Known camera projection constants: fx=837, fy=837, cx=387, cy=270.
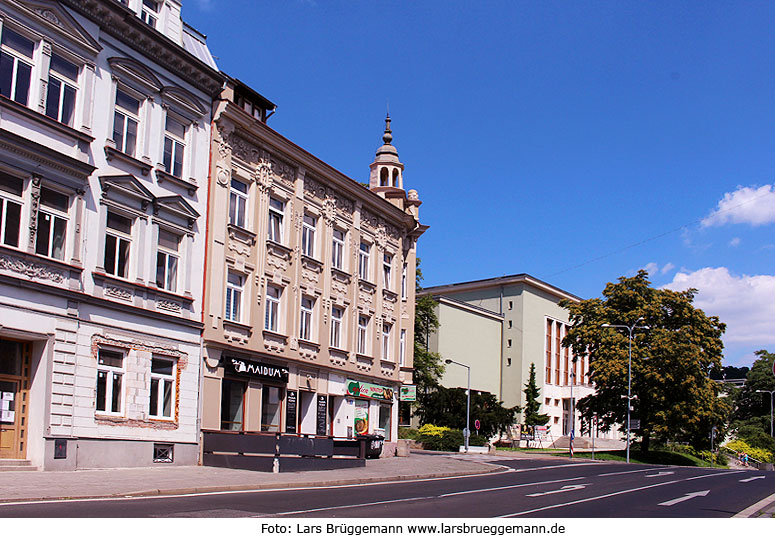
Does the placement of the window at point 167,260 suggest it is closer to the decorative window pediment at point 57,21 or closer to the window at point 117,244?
the window at point 117,244

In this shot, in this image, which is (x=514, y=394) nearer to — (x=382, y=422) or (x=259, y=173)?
(x=382, y=422)

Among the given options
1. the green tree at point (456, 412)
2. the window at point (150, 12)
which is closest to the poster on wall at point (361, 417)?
the window at point (150, 12)

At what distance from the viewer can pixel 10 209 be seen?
21109 mm

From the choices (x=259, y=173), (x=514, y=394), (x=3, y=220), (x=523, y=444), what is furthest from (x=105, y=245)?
(x=514, y=394)

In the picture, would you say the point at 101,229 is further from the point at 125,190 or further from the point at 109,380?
the point at 109,380

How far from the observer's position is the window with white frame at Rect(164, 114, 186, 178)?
26964mm

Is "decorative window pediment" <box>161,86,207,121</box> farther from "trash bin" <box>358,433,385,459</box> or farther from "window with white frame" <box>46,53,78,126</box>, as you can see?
"trash bin" <box>358,433,385,459</box>

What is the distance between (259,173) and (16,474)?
15077 mm

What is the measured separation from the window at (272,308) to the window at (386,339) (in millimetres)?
9496

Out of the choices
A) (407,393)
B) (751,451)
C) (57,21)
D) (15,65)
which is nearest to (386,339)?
(407,393)

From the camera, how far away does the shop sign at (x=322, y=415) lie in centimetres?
3494

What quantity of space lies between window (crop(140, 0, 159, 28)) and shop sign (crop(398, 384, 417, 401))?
73.0 feet

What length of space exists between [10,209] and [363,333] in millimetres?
20738

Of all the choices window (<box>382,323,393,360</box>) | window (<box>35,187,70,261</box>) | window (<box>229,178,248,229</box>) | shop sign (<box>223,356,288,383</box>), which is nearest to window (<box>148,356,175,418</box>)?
shop sign (<box>223,356,288,383</box>)
